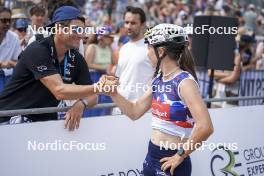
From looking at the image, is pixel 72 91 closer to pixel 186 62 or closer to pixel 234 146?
pixel 186 62

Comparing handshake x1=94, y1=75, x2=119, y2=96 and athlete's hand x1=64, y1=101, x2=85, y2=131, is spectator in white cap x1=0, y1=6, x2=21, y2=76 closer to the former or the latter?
athlete's hand x1=64, y1=101, x2=85, y2=131

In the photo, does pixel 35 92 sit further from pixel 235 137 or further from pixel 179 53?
pixel 235 137

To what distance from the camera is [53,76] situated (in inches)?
170

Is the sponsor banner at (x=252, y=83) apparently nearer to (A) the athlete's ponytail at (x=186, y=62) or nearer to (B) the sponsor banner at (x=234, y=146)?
(B) the sponsor banner at (x=234, y=146)

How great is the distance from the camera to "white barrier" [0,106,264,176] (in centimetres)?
445

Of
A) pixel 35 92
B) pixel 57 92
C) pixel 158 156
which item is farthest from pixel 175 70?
pixel 35 92

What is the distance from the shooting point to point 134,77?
663 cm

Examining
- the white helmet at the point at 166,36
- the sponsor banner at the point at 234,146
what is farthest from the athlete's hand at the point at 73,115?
the sponsor banner at the point at 234,146

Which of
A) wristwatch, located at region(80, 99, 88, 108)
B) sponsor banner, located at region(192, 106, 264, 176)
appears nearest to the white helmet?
wristwatch, located at region(80, 99, 88, 108)

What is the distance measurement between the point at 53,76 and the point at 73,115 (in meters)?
0.51

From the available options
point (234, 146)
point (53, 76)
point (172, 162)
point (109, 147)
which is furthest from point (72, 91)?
point (234, 146)

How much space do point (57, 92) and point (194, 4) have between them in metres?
19.6

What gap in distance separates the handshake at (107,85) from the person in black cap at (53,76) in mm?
62

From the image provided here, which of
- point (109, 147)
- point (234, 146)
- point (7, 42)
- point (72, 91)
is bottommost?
point (234, 146)
